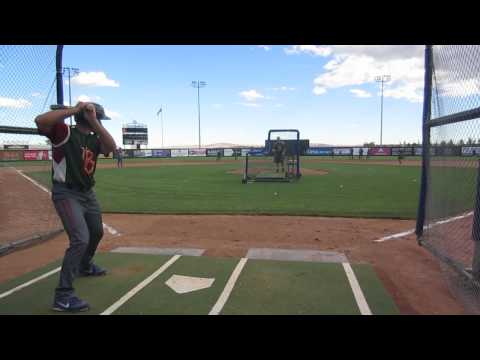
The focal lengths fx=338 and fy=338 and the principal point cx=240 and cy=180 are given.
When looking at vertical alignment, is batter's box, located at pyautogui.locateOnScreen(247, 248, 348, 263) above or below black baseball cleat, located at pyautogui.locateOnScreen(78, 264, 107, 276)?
below

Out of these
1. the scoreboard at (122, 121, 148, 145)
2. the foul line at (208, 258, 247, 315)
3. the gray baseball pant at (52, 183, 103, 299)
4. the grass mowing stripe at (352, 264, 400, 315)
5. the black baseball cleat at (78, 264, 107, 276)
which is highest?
the scoreboard at (122, 121, 148, 145)

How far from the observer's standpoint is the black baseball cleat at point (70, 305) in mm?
3566

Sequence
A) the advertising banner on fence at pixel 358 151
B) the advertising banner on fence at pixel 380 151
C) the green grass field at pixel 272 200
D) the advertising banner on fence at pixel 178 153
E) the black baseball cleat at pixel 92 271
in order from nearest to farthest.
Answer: the black baseball cleat at pixel 92 271 < the green grass field at pixel 272 200 < the advertising banner on fence at pixel 380 151 < the advertising banner on fence at pixel 358 151 < the advertising banner on fence at pixel 178 153

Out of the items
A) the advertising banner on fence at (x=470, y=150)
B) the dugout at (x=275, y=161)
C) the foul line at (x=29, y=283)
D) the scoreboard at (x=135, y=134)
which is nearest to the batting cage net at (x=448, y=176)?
the advertising banner on fence at (x=470, y=150)

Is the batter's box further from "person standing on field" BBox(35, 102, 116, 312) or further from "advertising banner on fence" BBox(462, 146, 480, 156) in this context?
"person standing on field" BBox(35, 102, 116, 312)

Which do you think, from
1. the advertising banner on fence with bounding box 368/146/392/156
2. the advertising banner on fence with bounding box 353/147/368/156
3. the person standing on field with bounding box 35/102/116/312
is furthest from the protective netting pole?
the advertising banner on fence with bounding box 368/146/392/156

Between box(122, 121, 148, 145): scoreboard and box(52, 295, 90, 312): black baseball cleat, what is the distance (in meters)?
59.3

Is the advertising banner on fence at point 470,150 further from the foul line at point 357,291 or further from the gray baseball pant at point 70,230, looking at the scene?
the gray baseball pant at point 70,230

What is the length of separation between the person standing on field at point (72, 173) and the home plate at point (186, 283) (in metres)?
1.04

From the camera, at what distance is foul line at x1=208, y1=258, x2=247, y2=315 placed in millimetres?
3641

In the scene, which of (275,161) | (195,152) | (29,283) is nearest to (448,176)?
(29,283)

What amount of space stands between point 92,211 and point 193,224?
12.7ft

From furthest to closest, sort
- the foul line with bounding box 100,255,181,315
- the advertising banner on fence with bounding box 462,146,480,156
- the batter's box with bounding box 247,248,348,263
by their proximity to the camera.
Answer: the batter's box with bounding box 247,248,348,263 → the advertising banner on fence with bounding box 462,146,480,156 → the foul line with bounding box 100,255,181,315
